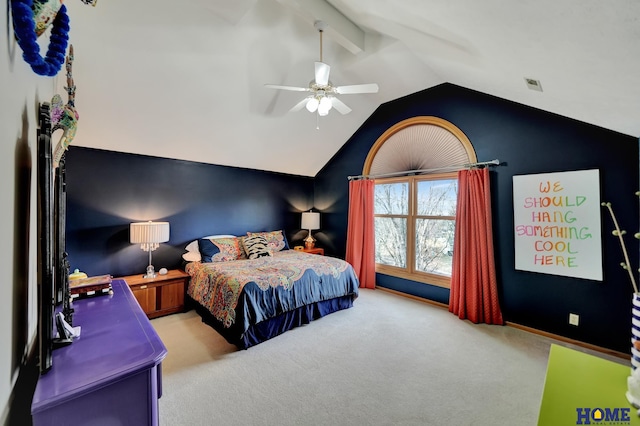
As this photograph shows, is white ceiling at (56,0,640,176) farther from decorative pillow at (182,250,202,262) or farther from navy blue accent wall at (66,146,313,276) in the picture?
decorative pillow at (182,250,202,262)

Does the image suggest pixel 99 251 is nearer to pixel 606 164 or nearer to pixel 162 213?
pixel 162 213

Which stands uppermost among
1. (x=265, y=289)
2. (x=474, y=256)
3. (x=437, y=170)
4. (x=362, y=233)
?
(x=437, y=170)

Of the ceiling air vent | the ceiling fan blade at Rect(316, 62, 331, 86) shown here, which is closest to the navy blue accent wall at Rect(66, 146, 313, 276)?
the ceiling fan blade at Rect(316, 62, 331, 86)

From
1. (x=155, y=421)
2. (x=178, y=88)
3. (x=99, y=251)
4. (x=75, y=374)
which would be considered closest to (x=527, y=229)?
(x=155, y=421)

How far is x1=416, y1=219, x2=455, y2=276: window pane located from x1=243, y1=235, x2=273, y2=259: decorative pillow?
2.37 metres

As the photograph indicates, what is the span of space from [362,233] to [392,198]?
31.4 inches

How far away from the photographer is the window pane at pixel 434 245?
3.92m

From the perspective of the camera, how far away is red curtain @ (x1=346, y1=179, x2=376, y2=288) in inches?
181

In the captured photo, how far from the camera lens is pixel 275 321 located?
295 centimetres

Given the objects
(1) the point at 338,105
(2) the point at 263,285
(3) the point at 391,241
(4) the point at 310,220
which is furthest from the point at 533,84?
(4) the point at 310,220

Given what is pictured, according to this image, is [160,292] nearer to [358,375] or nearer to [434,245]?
[358,375]

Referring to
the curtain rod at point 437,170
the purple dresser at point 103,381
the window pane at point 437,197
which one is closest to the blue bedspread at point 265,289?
the purple dresser at point 103,381

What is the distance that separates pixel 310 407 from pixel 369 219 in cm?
313

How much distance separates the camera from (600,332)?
8.79 feet
